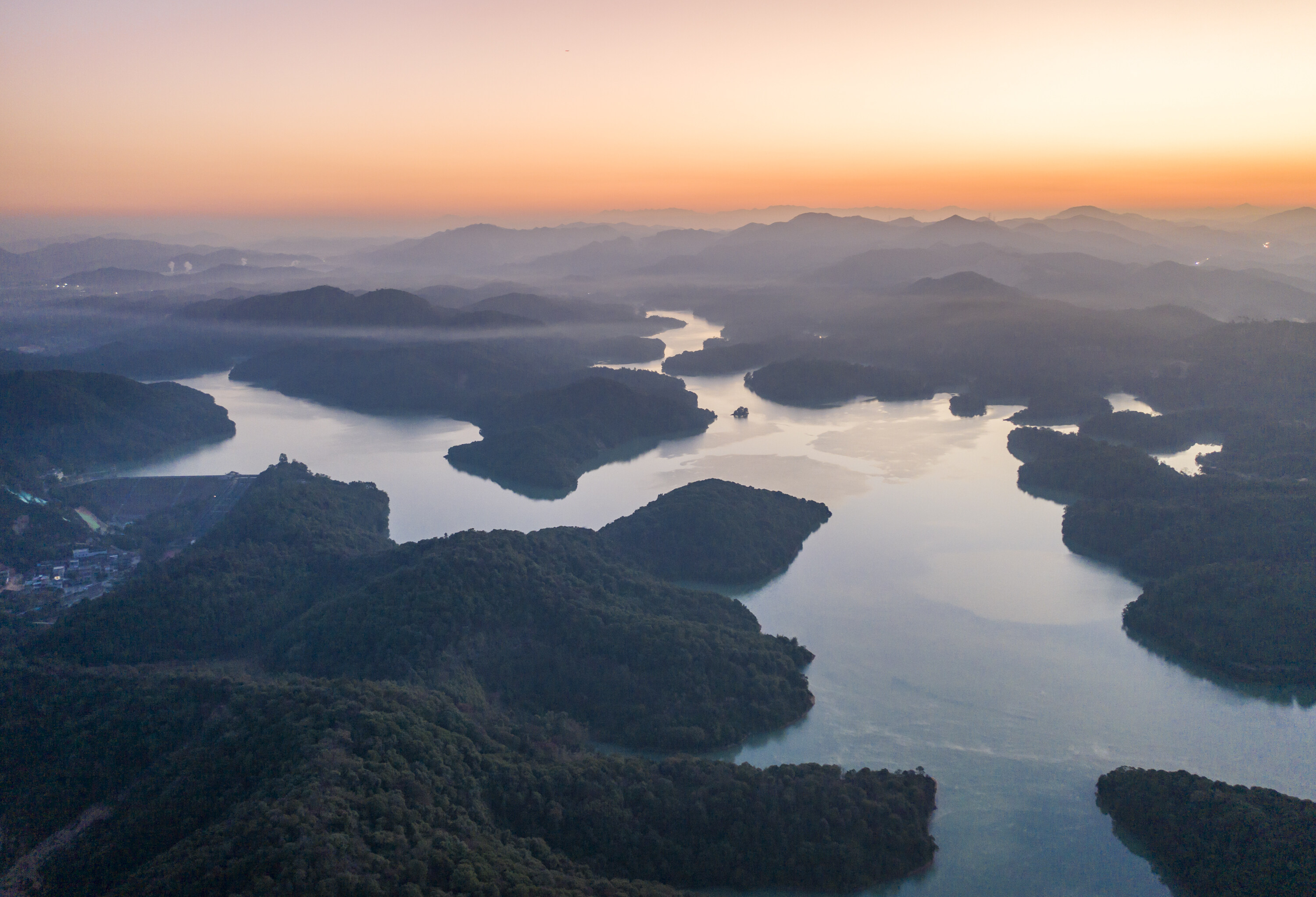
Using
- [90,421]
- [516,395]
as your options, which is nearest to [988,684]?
[516,395]

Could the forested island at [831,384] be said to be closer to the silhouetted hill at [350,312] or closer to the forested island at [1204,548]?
the forested island at [1204,548]

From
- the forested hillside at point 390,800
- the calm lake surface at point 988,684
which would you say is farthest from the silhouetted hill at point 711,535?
the forested hillside at point 390,800

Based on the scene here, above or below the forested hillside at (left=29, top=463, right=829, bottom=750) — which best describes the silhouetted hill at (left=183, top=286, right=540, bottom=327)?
above

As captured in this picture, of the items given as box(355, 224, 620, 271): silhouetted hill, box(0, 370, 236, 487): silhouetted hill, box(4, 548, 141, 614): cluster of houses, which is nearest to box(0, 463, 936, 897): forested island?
box(4, 548, 141, 614): cluster of houses

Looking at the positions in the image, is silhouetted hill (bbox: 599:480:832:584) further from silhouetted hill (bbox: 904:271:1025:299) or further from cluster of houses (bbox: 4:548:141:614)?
silhouetted hill (bbox: 904:271:1025:299)

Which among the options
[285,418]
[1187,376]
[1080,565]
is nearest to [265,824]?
[1080,565]

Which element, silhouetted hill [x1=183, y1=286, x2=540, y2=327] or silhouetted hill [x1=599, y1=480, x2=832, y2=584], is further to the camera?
silhouetted hill [x1=183, y1=286, x2=540, y2=327]

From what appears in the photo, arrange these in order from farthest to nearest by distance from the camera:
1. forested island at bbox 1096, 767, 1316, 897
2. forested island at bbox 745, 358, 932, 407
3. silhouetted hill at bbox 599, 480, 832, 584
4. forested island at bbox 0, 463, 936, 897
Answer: forested island at bbox 745, 358, 932, 407
silhouetted hill at bbox 599, 480, 832, 584
forested island at bbox 1096, 767, 1316, 897
forested island at bbox 0, 463, 936, 897
